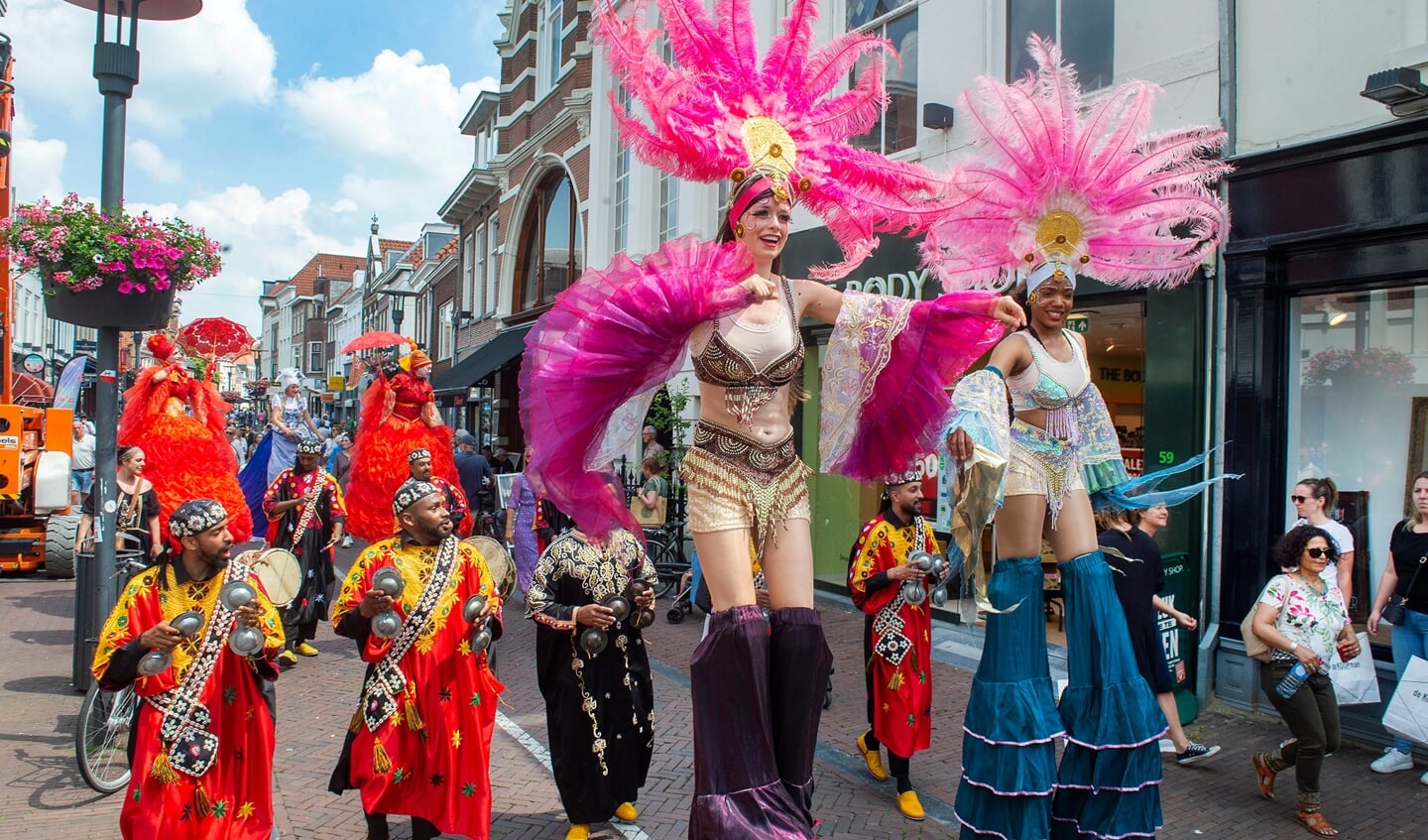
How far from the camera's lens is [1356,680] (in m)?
5.48

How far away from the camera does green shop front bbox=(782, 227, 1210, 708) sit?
6.96m

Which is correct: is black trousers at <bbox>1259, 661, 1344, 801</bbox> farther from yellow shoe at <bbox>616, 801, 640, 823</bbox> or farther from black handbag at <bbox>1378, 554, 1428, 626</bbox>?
yellow shoe at <bbox>616, 801, 640, 823</bbox>

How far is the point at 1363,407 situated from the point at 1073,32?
12.7ft

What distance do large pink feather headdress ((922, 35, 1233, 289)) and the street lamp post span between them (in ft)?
16.4

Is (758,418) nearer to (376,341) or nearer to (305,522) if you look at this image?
(305,522)

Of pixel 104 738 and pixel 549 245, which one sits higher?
pixel 549 245

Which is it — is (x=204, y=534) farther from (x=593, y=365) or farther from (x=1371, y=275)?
(x=1371, y=275)

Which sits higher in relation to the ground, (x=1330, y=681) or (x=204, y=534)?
(x=204, y=534)

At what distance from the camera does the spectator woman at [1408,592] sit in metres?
5.49

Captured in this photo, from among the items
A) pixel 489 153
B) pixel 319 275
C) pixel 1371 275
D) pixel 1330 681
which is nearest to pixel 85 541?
pixel 1330 681

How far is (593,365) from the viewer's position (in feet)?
9.18

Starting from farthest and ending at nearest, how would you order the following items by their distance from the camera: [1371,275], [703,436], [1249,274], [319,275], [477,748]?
[319,275], [1249,274], [1371,275], [477,748], [703,436]

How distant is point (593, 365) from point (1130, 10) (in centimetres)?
683

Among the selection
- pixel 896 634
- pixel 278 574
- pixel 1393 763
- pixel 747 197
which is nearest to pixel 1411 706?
pixel 1393 763
